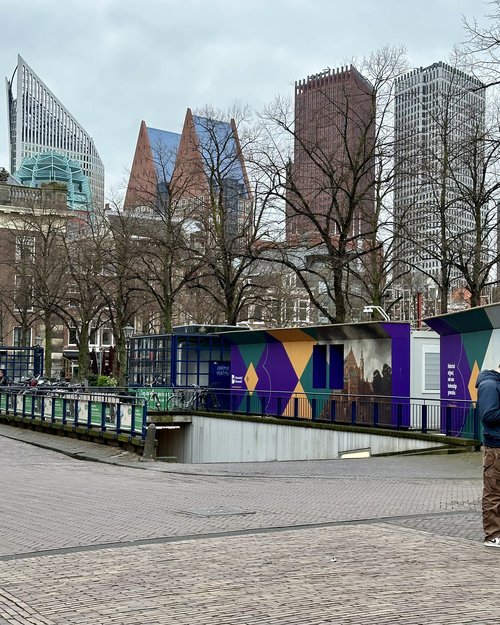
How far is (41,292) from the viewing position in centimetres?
4975

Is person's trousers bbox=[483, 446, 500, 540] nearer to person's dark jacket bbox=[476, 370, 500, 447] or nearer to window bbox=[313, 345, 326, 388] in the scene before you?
person's dark jacket bbox=[476, 370, 500, 447]

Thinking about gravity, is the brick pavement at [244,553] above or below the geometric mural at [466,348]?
below

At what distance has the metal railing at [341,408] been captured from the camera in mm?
21203

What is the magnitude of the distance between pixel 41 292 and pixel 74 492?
123 feet

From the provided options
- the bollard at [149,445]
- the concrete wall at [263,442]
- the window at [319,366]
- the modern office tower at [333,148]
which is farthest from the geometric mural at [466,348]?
the modern office tower at [333,148]

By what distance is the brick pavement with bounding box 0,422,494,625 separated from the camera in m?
6.41

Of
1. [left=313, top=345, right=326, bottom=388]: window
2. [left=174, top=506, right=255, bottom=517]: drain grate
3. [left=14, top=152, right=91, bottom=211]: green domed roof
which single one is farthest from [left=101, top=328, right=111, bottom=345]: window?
[left=174, top=506, right=255, bottom=517]: drain grate

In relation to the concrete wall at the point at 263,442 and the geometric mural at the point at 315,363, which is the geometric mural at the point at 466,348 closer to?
the concrete wall at the point at 263,442

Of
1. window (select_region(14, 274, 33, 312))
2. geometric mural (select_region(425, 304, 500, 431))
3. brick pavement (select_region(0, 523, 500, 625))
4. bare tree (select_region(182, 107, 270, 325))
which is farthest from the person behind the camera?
window (select_region(14, 274, 33, 312))

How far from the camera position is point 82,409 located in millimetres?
28562

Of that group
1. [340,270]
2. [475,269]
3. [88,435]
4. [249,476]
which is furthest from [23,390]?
[249,476]

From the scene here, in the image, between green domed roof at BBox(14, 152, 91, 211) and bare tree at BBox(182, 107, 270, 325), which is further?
green domed roof at BBox(14, 152, 91, 211)

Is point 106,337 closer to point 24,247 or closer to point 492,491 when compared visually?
point 24,247

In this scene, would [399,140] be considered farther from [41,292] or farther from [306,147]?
[41,292]
